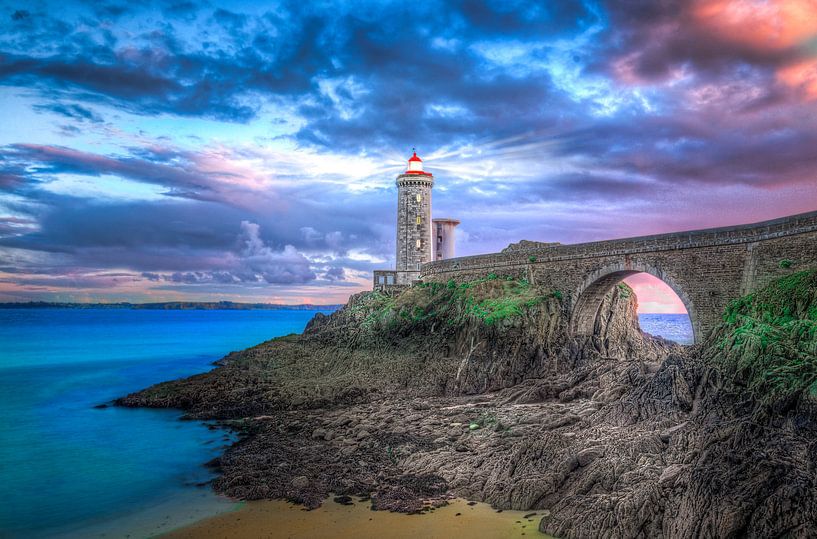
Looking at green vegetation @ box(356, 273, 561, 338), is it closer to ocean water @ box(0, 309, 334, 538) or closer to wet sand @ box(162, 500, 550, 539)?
ocean water @ box(0, 309, 334, 538)

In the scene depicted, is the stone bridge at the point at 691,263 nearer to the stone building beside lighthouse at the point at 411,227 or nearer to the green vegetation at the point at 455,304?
the green vegetation at the point at 455,304

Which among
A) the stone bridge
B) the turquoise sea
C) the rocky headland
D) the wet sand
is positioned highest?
the stone bridge

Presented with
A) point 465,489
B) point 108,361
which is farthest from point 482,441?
point 108,361

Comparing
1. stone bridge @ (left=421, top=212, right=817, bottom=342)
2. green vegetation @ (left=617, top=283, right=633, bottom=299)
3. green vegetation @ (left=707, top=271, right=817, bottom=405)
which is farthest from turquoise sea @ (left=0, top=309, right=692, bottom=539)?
green vegetation @ (left=617, top=283, right=633, bottom=299)

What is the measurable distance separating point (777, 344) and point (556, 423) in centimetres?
542

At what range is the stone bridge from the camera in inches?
646

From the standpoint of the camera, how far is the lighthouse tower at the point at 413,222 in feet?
124

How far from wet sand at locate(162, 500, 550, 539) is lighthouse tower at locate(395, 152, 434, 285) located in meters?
27.5

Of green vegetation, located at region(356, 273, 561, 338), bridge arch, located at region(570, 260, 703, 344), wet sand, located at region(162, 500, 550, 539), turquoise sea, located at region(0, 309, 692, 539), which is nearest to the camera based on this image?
wet sand, located at region(162, 500, 550, 539)

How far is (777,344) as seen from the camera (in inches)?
454

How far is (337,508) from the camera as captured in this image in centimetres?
1118

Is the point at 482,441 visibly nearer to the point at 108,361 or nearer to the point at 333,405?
the point at 333,405

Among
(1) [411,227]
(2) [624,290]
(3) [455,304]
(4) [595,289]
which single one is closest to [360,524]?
(4) [595,289]

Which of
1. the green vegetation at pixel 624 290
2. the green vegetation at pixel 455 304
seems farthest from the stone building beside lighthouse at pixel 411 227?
the green vegetation at pixel 624 290
